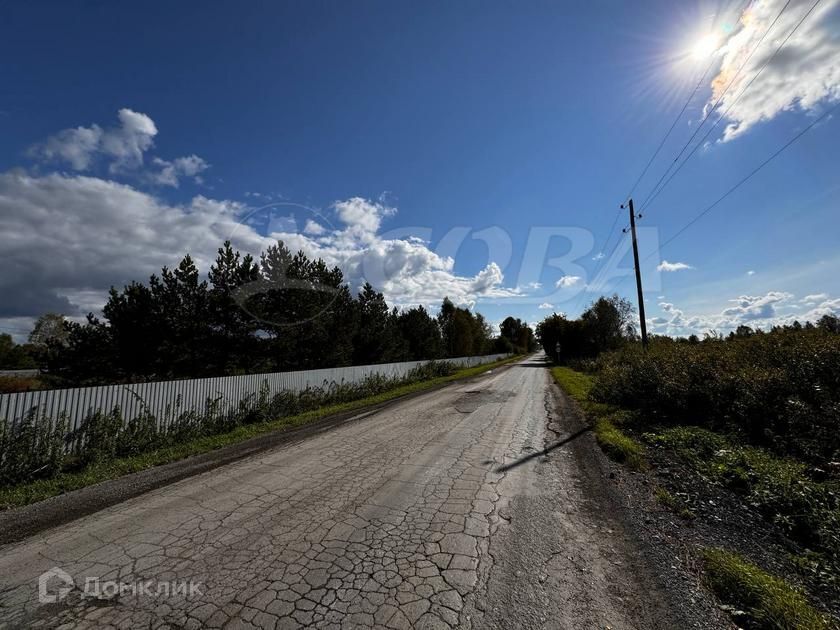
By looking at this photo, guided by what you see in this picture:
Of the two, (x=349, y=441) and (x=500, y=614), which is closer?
(x=500, y=614)

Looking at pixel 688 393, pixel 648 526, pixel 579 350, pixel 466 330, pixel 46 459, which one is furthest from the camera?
pixel 466 330

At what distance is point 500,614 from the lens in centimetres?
238

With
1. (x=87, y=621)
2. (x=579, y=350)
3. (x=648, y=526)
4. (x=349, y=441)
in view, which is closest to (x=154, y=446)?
(x=349, y=441)

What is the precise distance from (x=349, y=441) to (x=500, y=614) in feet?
18.0

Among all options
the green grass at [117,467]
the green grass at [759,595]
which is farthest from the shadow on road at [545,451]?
the green grass at [117,467]

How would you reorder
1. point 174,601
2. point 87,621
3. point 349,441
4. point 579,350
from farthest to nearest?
1. point 579,350
2. point 349,441
3. point 174,601
4. point 87,621

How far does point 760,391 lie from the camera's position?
6.59m

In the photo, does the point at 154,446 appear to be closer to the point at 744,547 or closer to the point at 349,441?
the point at 349,441

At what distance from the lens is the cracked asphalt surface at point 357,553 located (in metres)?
2.41

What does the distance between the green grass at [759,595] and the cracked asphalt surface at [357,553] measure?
50 centimetres

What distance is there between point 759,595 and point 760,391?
19.0 feet

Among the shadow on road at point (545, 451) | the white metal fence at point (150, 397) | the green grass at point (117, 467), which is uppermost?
the white metal fence at point (150, 397)

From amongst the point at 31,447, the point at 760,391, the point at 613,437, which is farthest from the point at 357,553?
the point at 760,391

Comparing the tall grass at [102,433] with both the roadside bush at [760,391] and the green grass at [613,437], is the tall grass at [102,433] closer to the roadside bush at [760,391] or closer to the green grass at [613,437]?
the green grass at [613,437]
